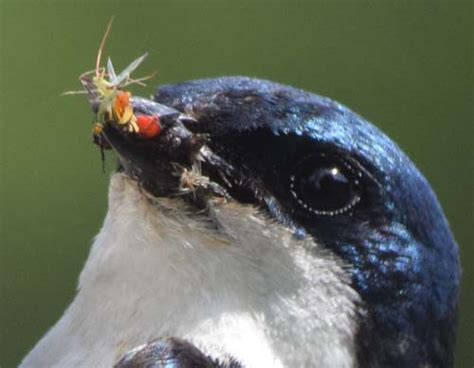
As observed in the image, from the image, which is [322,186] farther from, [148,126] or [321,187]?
[148,126]

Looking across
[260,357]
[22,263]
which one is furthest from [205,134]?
[22,263]

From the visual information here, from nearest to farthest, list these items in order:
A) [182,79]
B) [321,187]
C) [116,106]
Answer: [116,106] → [321,187] → [182,79]

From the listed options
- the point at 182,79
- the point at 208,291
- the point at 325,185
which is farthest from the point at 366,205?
the point at 182,79

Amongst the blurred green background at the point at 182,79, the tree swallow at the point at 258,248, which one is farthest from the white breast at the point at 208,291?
the blurred green background at the point at 182,79

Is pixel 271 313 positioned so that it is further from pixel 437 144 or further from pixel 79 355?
pixel 437 144

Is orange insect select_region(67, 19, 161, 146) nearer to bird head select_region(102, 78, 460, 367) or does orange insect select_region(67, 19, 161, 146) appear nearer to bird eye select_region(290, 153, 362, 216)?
bird head select_region(102, 78, 460, 367)

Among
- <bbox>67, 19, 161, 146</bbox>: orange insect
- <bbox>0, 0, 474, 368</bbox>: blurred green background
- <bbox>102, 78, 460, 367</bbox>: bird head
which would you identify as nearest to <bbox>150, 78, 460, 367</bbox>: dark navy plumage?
<bbox>102, 78, 460, 367</bbox>: bird head

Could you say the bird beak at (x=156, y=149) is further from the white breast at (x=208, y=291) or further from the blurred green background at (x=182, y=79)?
the blurred green background at (x=182, y=79)
